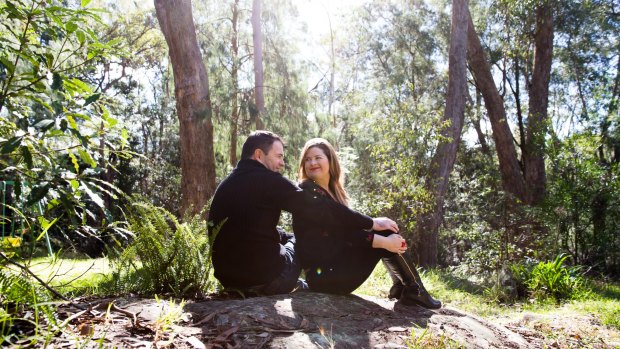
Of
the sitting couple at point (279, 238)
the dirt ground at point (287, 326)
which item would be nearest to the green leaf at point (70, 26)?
the dirt ground at point (287, 326)

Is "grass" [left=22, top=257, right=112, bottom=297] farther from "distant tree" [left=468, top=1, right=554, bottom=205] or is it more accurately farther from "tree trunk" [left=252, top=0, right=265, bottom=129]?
"distant tree" [left=468, top=1, right=554, bottom=205]

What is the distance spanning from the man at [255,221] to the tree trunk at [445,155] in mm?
4831

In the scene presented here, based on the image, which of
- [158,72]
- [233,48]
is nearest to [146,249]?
[233,48]

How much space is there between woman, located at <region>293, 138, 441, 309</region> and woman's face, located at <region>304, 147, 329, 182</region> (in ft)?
0.53

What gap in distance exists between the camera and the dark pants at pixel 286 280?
3506 millimetres

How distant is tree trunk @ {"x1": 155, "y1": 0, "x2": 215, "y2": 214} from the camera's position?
661 cm

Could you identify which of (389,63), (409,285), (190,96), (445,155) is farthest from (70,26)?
(389,63)

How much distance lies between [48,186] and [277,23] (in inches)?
521

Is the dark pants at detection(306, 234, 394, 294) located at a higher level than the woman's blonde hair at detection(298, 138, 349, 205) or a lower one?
lower

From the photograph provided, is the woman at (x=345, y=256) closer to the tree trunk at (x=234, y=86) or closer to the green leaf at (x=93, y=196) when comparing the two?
the green leaf at (x=93, y=196)

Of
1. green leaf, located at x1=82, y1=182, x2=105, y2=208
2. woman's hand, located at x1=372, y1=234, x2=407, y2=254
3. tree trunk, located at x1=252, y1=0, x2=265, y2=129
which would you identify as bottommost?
woman's hand, located at x1=372, y1=234, x2=407, y2=254

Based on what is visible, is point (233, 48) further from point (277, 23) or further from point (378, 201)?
point (378, 201)

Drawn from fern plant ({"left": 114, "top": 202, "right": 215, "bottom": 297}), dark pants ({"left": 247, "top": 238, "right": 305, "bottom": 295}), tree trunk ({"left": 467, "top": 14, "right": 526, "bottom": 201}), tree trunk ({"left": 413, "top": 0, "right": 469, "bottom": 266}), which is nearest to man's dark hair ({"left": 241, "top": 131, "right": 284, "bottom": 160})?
fern plant ({"left": 114, "top": 202, "right": 215, "bottom": 297})

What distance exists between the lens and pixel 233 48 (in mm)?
16078
